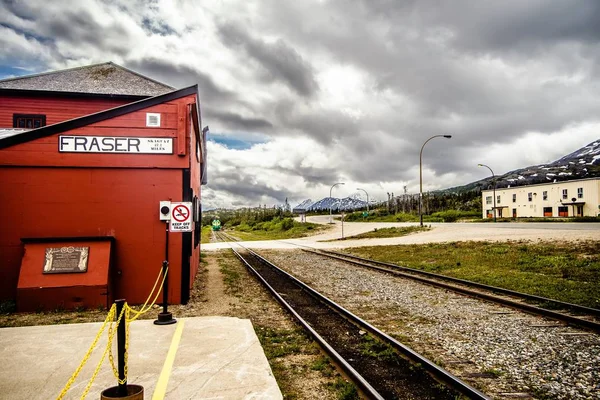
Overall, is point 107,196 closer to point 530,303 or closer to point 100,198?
point 100,198

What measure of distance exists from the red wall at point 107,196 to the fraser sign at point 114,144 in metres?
0.13

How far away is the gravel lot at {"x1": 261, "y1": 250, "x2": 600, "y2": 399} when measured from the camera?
5332mm

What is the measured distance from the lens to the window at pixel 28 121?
639 inches

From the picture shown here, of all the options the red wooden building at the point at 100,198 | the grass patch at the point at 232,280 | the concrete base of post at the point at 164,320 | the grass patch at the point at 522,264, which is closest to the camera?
the concrete base of post at the point at 164,320

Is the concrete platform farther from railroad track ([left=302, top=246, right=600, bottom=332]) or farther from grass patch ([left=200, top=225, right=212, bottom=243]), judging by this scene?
grass patch ([left=200, top=225, right=212, bottom=243])

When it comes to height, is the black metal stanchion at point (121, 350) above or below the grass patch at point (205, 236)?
above

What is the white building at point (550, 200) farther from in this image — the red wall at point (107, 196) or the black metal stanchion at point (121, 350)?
the black metal stanchion at point (121, 350)

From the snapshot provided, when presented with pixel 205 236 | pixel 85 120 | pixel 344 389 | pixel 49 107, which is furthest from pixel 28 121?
pixel 205 236

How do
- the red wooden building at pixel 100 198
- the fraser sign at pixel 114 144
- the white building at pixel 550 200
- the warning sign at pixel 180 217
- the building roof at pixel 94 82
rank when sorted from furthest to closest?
the white building at pixel 550 200 < the building roof at pixel 94 82 < the fraser sign at pixel 114 144 < the red wooden building at pixel 100 198 < the warning sign at pixel 180 217

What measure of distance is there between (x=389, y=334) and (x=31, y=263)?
333 inches

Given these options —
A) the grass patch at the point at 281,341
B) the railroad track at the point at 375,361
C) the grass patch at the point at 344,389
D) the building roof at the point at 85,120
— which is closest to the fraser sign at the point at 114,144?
the building roof at the point at 85,120

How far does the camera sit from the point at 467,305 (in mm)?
10117

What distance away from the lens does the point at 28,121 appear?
1631 cm

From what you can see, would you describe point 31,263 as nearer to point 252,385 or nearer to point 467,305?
point 252,385
